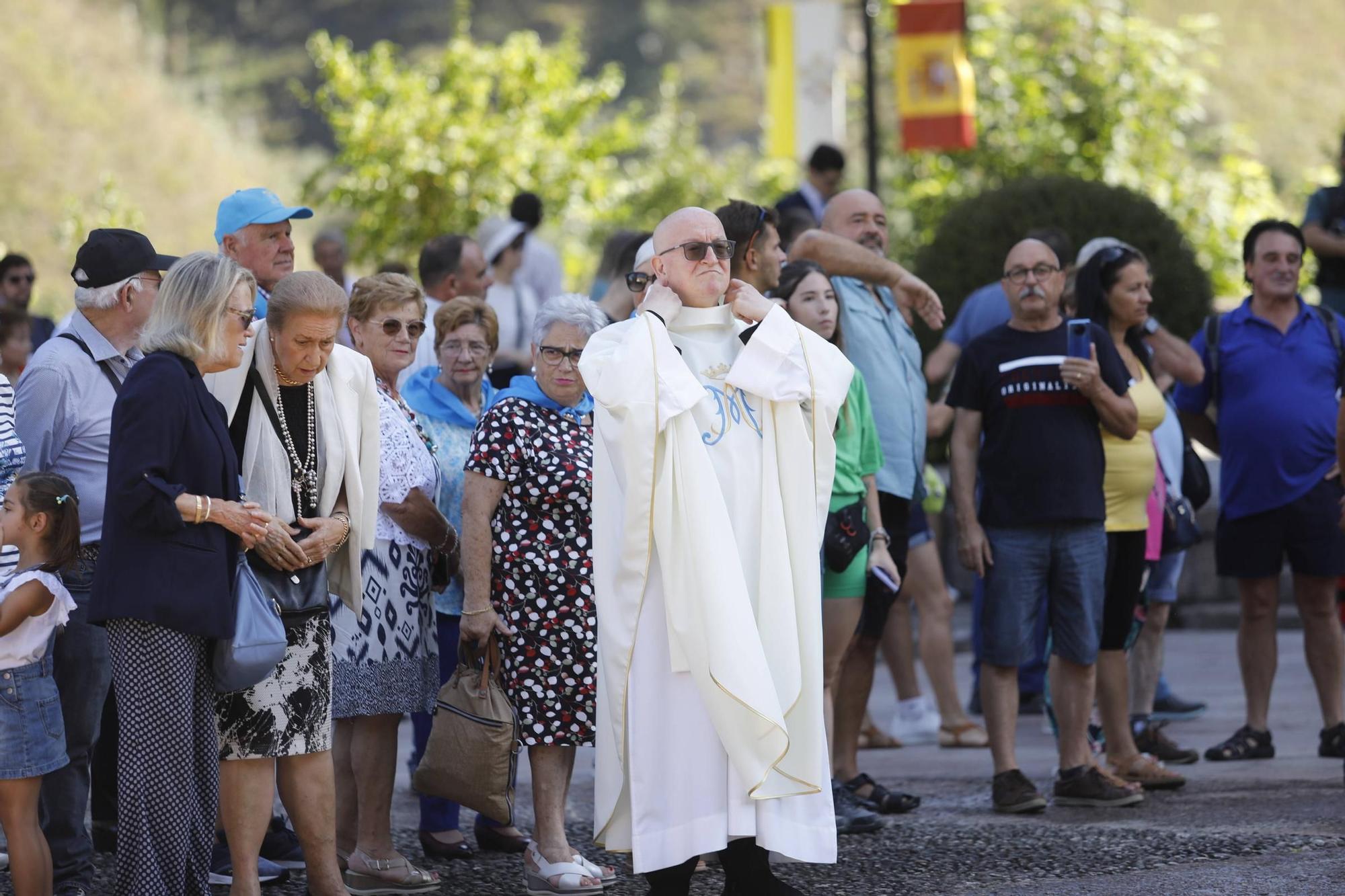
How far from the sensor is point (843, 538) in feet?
21.5

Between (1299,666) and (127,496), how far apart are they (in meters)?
7.92

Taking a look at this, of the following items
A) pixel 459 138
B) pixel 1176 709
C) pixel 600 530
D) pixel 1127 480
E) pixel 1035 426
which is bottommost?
pixel 1176 709

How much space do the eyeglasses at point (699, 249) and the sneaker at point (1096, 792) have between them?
9.40 ft

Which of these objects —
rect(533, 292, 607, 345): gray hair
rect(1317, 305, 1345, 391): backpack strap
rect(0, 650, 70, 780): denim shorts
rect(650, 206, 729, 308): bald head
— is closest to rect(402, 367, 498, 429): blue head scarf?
rect(533, 292, 607, 345): gray hair

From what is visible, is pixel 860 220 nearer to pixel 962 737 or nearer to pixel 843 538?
pixel 843 538

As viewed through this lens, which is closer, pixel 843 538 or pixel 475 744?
pixel 475 744

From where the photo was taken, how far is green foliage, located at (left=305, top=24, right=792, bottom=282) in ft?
71.7

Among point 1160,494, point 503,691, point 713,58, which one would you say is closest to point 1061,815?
point 1160,494

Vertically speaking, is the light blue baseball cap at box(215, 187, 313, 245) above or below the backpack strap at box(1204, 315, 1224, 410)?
above

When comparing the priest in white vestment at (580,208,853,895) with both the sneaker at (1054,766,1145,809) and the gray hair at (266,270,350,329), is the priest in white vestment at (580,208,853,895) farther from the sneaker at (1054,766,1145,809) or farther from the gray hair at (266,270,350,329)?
the sneaker at (1054,766,1145,809)

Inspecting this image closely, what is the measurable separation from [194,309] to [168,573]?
72 cm

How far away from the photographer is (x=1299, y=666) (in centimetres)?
1073

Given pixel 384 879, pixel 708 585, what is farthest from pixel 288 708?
pixel 708 585

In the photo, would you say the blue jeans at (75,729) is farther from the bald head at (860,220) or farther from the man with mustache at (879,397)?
the bald head at (860,220)
